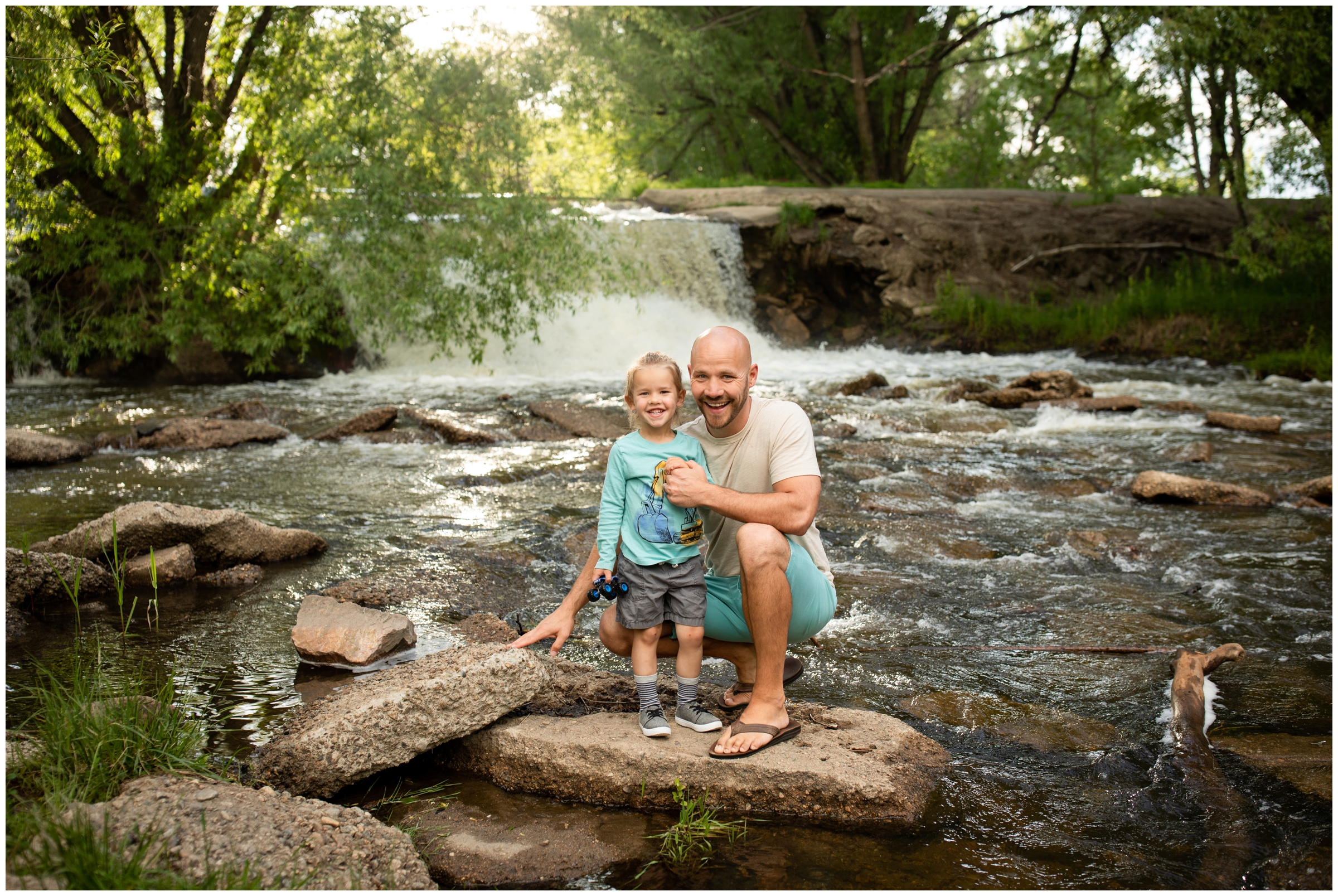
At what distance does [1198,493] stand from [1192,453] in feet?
5.93

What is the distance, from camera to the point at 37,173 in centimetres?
1313

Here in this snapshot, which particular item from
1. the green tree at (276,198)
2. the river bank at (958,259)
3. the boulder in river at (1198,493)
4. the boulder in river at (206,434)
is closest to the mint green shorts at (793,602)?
the boulder in river at (1198,493)

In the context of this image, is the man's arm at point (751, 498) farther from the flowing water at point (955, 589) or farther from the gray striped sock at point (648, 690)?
the flowing water at point (955, 589)

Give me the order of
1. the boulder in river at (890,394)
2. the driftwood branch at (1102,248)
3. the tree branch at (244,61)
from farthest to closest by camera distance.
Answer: the driftwood branch at (1102,248) → the tree branch at (244,61) → the boulder in river at (890,394)

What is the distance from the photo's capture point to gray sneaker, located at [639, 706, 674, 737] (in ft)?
10.9

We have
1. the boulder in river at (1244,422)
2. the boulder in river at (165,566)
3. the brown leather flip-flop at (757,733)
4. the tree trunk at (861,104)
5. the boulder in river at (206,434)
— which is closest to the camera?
the brown leather flip-flop at (757,733)

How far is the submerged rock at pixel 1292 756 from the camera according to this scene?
336 centimetres

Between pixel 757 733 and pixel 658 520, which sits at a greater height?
pixel 658 520

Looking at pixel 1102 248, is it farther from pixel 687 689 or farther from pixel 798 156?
pixel 687 689

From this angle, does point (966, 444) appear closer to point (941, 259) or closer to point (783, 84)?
point (941, 259)

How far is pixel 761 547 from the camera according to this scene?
3.29 m

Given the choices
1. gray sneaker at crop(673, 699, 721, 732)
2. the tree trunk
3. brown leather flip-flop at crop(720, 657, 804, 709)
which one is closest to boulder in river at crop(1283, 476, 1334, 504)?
brown leather flip-flop at crop(720, 657, 804, 709)

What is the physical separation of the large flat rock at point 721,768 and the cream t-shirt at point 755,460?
2.10ft

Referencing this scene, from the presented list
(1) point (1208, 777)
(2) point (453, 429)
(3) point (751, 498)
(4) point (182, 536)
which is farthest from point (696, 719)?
(2) point (453, 429)
